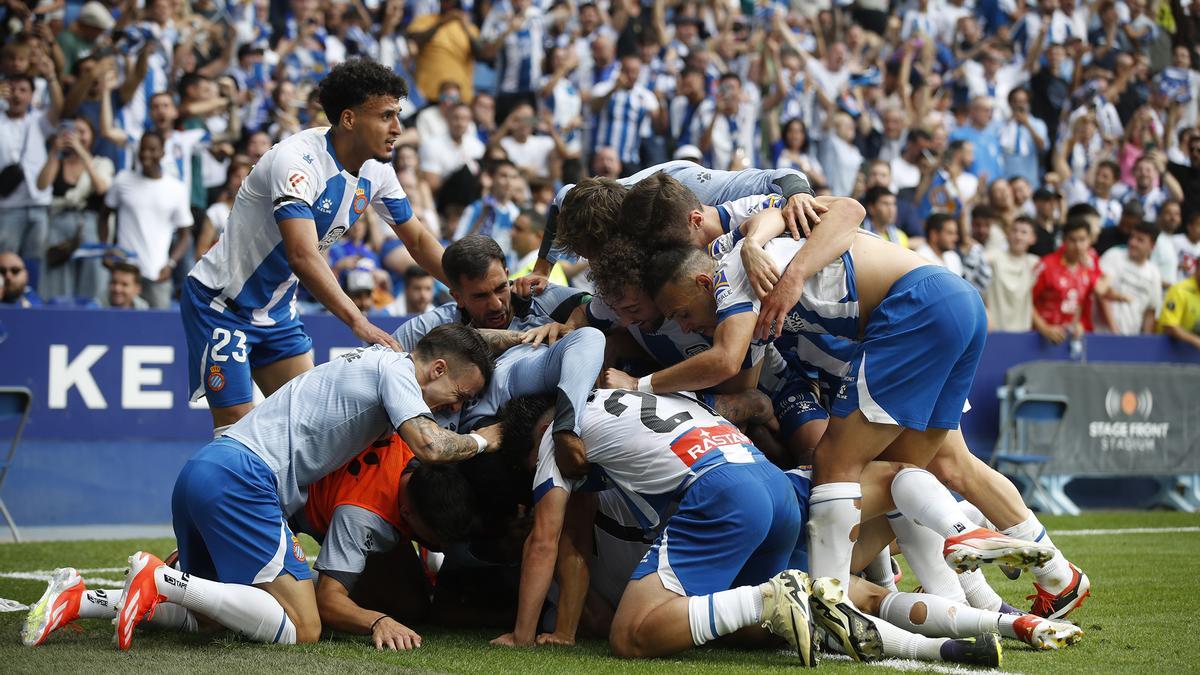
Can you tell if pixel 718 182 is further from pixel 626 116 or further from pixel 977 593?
pixel 626 116

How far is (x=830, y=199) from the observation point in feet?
18.2

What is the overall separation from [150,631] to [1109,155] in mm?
14758

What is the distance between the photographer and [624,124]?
1405 centimetres

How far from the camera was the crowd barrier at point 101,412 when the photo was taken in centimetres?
927

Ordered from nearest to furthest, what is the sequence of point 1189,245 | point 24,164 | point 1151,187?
1. point 24,164
2. point 1189,245
3. point 1151,187

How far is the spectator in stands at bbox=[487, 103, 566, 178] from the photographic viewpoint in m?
13.3

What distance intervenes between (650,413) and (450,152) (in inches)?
326

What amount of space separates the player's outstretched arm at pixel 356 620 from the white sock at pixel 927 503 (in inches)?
77.1

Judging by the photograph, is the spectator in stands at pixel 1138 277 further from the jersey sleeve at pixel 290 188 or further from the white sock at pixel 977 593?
the jersey sleeve at pixel 290 188

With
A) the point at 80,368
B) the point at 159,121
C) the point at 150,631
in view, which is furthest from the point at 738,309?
the point at 159,121

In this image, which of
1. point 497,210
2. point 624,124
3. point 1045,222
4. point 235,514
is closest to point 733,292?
point 235,514

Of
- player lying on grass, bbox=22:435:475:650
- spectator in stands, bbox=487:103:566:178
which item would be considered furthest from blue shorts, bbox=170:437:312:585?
spectator in stands, bbox=487:103:566:178

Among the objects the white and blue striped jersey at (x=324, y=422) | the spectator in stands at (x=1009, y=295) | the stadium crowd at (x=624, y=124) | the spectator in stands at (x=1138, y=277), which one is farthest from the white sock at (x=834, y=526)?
the spectator in stands at (x=1138, y=277)

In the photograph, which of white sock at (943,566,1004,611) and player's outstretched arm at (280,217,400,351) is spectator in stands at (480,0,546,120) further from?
white sock at (943,566,1004,611)
